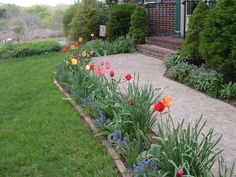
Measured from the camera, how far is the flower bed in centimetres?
249

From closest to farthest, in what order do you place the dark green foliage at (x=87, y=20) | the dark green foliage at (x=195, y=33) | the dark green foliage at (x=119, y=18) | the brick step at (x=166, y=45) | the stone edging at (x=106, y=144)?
the stone edging at (x=106, y=144)
the dark green foliage at (x=195, y=33)
the brick step at (x=166, y=45)
the dark green foliage at (x=119, y=18)
the dark green foliage at (x=87, y=20)

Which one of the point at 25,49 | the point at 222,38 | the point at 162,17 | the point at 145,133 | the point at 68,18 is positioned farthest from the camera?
the point at 68,18

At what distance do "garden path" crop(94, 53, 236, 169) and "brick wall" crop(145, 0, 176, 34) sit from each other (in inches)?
137

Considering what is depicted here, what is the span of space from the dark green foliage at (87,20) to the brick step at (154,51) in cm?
294

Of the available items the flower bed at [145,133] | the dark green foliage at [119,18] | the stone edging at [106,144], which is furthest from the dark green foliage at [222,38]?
the dark green foliage at [119,18]

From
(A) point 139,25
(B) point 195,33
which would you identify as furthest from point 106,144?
(A) point 139,25

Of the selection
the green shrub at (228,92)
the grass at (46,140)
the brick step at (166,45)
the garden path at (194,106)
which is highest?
the brick step at (166,45)

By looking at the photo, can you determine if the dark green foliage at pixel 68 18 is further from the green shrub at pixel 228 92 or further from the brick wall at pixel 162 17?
the green shrub at pixel 228 92

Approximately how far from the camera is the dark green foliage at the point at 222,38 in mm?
5098

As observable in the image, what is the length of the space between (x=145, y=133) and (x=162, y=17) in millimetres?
8543

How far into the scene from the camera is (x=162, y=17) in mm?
11242

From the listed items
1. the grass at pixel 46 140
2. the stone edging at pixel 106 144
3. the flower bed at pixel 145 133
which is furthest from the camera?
the grass at pixel 46 140

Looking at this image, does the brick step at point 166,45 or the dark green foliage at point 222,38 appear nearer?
the dark green foliage at point 222,38

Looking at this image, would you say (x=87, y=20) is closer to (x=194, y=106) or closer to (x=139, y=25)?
(x=139, y=25)
